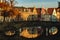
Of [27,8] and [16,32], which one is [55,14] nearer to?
[27,8]

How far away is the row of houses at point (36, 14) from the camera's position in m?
3.94

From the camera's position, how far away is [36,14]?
161 inches

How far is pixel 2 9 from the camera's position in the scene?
163 inches

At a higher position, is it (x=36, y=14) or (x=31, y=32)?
(x=36, y=14)

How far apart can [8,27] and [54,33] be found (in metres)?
1.51

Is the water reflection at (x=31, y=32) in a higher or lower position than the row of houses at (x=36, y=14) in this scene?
lower

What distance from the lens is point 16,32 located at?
3.96 meters

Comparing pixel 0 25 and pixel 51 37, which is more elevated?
pixel 0 25

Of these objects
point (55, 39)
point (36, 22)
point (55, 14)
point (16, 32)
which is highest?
point (55, 14)

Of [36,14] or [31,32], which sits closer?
[31,32]

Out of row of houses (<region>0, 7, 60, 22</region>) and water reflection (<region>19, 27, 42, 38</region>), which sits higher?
row of houses (<region>0, 7, 60, 22</region>)

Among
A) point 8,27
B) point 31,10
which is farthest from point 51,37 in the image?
point 8,27

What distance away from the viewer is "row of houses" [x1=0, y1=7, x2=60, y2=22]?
12.9 ft

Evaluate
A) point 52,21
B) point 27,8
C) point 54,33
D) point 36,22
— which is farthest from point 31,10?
point 54,33
